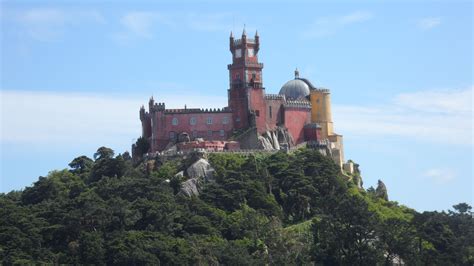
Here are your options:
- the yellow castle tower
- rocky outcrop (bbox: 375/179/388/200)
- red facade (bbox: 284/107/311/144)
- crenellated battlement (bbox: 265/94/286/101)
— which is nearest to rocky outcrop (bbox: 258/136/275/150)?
red facade (bbox: 284/107/311/144)

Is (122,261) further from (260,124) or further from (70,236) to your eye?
(260,124)

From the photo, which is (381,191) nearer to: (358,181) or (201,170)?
(358,181)

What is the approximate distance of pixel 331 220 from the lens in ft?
390

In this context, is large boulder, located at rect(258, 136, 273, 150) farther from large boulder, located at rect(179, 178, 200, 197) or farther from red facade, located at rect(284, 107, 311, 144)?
large boulder, located at rect(179, 178, 200, 197)

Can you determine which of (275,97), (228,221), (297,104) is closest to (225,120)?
(275,97)

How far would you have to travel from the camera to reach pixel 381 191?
146 m

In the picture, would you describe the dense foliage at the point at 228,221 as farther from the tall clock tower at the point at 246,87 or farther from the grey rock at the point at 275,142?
the tall clock tower at the point at 246,87

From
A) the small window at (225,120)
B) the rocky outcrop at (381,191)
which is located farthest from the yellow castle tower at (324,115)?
the small window at (225,120)

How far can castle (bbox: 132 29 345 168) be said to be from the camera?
140125 mm

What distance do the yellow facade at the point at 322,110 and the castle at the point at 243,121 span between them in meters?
1.28

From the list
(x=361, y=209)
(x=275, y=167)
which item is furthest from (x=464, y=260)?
(x=275, y=167)

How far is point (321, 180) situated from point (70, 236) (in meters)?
27.7

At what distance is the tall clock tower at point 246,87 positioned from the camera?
5536 inches

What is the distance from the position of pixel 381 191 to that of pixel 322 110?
1158cm
